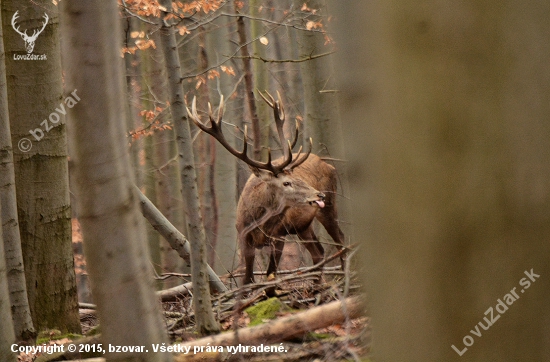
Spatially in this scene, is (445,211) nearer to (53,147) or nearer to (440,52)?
(440,52)

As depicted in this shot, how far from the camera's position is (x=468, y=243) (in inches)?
43.4

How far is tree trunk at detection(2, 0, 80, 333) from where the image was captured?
18.6 feet

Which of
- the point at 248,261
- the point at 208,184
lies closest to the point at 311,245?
the point at 248,261

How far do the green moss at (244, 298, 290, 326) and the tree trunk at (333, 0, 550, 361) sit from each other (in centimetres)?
384

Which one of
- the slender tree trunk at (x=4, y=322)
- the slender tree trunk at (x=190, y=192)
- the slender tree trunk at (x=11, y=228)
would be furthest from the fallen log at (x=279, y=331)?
the slender tree trunk at (x=11, y=228)

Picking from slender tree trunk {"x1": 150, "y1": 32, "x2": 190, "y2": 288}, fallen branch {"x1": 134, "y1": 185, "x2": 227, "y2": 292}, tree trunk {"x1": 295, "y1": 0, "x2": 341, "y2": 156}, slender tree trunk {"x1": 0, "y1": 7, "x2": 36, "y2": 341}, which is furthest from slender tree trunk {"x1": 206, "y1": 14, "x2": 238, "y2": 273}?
slender tree trunk {"x1": 0, "y1": 7, "x2": 36, "y2": 341}

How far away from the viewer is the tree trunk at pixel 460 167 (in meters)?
1.09

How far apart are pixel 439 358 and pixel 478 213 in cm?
29

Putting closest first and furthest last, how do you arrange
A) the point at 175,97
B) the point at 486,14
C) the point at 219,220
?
the point at 486,14, the point at 175,97, the point at 219,220

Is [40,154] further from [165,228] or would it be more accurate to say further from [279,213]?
[279,213]

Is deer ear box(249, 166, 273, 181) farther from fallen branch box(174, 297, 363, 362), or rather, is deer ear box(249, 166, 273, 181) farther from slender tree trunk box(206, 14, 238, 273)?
slender tree trunk box(206, 14, 238, 273)

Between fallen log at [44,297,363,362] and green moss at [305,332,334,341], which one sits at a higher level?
fallen log at [44,297,363,362]

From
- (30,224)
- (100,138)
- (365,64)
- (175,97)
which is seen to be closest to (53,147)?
(30,224)

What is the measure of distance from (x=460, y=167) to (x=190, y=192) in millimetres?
3826
